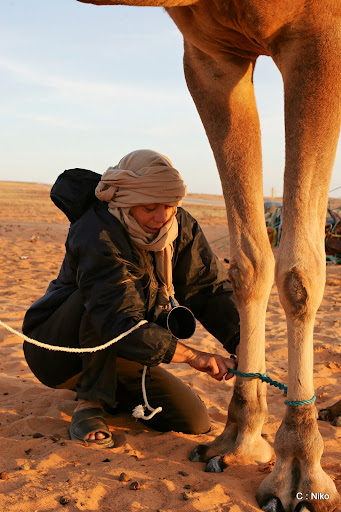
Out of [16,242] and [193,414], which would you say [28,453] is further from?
[16,242]

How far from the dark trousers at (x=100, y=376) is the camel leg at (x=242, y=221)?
45 centimetres

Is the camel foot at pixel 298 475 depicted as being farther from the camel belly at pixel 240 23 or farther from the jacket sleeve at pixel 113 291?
the camel belly at pixel 240 23

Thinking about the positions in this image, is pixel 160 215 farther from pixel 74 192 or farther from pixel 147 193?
pixel 74 192

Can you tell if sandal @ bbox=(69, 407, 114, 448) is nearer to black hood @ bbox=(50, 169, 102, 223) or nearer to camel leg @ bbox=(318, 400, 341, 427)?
black hood @ bbox=(50, 169, 102, 223)

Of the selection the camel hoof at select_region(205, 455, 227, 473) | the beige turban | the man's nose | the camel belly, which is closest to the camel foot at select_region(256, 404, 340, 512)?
the camel hoof at select_region(205, 455, 227, 473)

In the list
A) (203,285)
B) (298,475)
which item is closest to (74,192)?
(203,285)

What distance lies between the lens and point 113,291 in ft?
9.45

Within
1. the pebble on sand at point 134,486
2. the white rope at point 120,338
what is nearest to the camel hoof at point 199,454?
the white rope at point 120,338

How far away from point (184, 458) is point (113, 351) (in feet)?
2.26

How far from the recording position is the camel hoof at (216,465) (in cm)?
277

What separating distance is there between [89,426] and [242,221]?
1386 mm

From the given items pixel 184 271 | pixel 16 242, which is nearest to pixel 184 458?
pixel 184 271

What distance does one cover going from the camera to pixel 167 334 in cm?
282

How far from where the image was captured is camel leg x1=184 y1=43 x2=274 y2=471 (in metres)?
2.83
